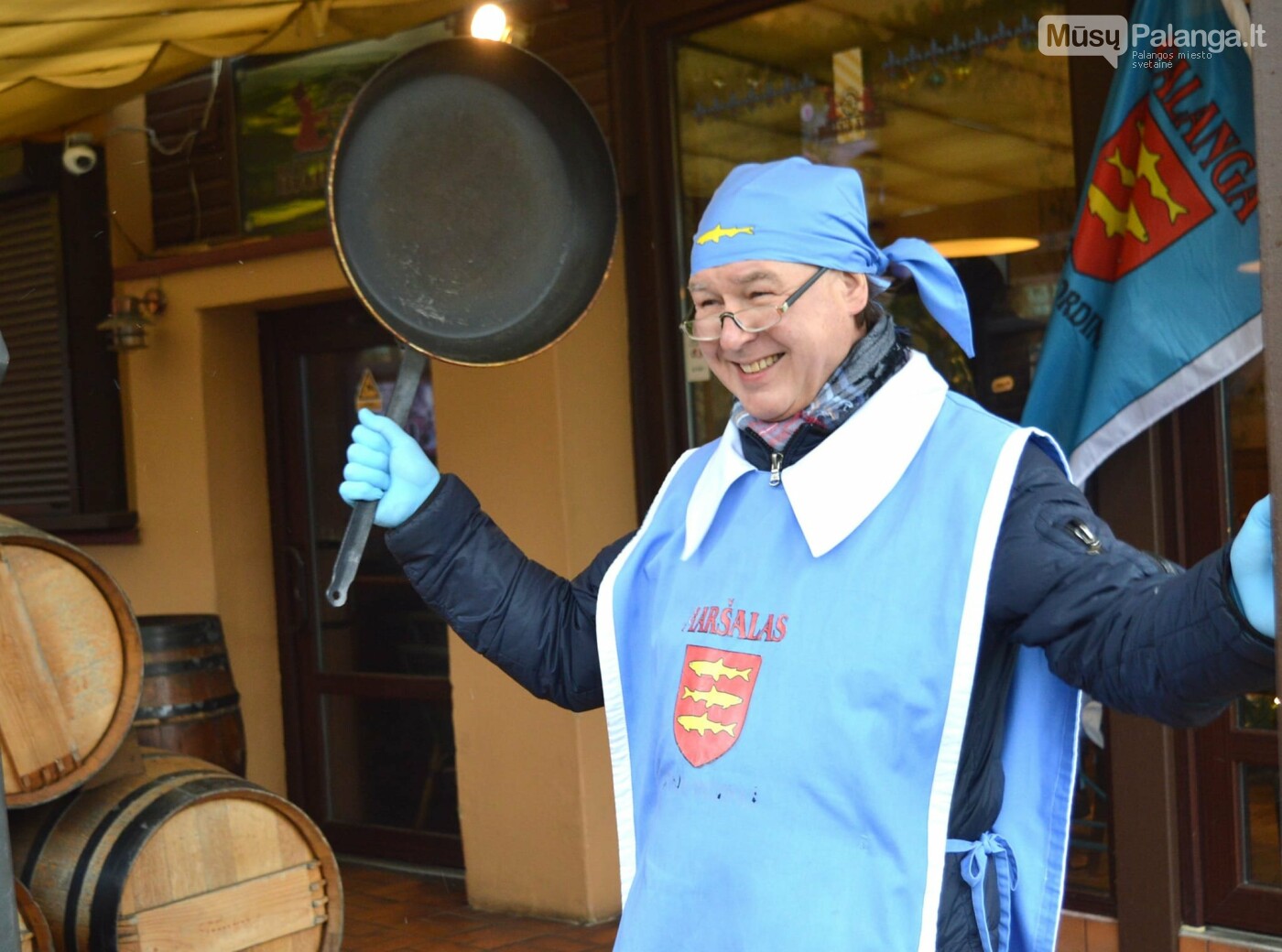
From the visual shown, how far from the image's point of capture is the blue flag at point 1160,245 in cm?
331

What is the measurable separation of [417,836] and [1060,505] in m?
4.40

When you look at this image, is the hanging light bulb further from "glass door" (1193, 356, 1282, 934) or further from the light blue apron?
"glass door" (1193, 356, 1282, 934)

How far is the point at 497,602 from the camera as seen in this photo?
217cm

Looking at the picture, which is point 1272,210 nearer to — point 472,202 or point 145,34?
point 472,202

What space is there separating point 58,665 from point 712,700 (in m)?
2.06

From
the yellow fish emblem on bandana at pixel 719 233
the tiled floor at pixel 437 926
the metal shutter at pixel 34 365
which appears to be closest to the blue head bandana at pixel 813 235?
the yellow fish emblem on bandana at pixel 719 233

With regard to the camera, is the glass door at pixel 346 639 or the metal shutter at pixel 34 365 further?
the metal shutter at pixel 34 365

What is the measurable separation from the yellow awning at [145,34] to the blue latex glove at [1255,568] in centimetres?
280

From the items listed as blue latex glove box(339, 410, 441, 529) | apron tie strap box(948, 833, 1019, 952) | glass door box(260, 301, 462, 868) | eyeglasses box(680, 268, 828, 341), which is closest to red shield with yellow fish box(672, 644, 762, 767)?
apron tie strap box(948, 833, 1019, 952)

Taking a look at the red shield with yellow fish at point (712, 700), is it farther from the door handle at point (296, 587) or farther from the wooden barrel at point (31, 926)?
the door handle at point (296, 587)

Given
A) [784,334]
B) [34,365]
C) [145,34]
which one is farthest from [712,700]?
[34,365]

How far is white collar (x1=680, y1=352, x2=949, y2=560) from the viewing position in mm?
1831

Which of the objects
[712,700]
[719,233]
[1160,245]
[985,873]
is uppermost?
[1160,245]

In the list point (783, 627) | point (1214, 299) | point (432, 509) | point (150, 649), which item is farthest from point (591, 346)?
point (783, 627)
